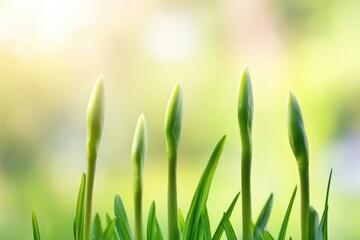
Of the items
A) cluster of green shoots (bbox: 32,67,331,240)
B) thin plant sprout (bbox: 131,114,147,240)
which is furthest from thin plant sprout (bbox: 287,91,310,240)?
thin plant sprout (bbox: 131,114,147,240)

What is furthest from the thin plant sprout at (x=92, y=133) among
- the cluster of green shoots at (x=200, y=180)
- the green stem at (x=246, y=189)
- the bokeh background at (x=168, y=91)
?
the bokeh background at (x=168, y=91)

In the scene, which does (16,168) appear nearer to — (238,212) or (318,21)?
(238,212)

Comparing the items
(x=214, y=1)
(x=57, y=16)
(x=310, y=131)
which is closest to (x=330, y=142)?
(x=310, y=131)

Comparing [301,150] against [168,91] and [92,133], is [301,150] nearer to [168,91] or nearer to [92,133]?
[92,133]

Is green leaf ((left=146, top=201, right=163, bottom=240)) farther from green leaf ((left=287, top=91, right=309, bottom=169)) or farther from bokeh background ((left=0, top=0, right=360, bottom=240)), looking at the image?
bokeh background ((left=0, top=0, right=360, bottom=240))

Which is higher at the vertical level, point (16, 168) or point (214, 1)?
point (214, 1)

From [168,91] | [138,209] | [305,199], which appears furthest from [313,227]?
[168,91]

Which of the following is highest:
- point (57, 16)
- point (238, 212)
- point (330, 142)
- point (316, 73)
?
point (57, 16)

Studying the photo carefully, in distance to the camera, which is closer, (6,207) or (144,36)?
(6,207)
